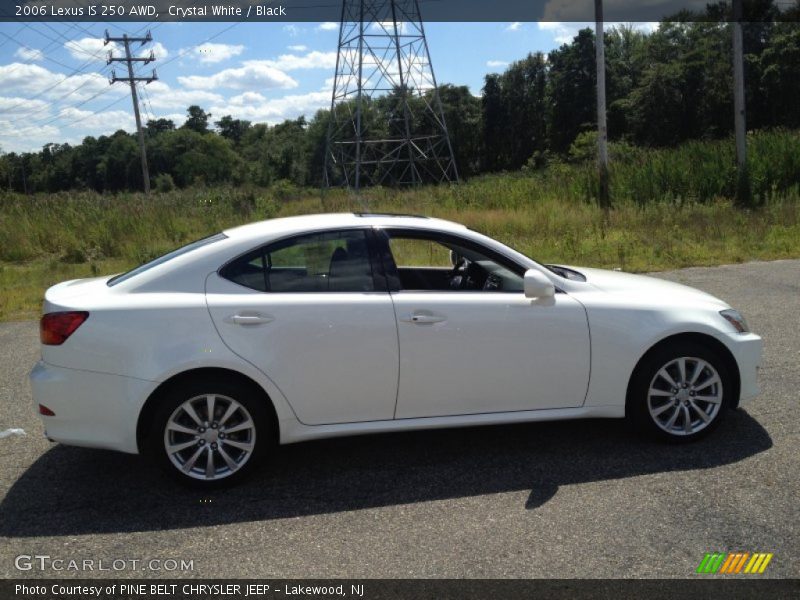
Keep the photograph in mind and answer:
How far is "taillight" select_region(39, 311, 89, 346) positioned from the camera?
4.22 metres

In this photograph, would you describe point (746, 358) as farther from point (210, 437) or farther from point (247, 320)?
point (210, 437)

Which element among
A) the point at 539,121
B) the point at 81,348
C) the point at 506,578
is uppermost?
the point at 539,121

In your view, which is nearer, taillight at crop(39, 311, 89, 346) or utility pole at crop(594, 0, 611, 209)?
taillight at crop(39, 311, 89, 346)

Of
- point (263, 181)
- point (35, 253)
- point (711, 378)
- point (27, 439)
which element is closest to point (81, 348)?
point (27, 439)

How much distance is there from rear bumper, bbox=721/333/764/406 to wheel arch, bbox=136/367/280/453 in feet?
→ 9.81

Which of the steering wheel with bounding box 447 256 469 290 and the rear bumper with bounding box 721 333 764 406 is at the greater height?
the steering wheel with bounding box 447 256 469 290

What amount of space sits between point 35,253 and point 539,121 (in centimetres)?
8042

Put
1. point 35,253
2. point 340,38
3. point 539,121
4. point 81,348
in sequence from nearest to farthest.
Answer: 1. point 81,348
2. point 35,253
3. point 340,38
4. point 539,121

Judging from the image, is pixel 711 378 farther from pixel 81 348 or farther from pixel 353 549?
pixel 81 348

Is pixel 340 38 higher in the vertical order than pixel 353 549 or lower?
higher

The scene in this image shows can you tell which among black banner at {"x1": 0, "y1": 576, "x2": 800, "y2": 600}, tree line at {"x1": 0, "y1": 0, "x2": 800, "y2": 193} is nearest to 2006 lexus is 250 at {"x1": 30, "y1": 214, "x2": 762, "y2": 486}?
black banner at {"x1": 0, "y1": 576, "x2": 800, "y2": 600}

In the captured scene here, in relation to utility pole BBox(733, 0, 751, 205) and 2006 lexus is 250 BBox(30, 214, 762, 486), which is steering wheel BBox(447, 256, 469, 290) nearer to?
2006 lexus is 250 BBox(30, 214, 762, 486)

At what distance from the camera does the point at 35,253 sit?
16172mm

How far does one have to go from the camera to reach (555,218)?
16688mm
